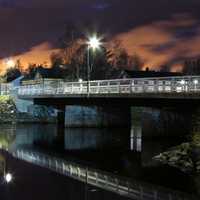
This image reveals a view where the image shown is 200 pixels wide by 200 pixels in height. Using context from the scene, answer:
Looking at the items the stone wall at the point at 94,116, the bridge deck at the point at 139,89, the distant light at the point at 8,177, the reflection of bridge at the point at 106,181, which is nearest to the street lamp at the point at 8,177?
the distant light at the point at 8,177

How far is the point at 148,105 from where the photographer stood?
58.1m

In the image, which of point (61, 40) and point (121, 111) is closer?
point (121, 111)

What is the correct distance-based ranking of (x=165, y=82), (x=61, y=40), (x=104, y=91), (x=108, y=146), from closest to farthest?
(x=165, y=82) < (x=108, y=146) < (x=104, y=91) < (x=61, y=40)

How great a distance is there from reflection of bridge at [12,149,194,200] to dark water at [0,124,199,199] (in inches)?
37.4

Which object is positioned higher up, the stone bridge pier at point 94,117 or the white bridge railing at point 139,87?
the white bridge railing at point 139,87

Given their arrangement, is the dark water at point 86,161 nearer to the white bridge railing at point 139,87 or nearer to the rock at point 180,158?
the rock at point 180,158

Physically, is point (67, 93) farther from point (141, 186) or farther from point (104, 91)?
point (141, 186)

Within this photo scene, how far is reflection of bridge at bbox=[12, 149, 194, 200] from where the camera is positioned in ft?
97.3

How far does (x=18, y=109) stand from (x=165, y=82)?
49359 mm

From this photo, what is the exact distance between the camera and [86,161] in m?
43.6

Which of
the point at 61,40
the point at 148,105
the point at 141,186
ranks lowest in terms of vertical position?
the point at 141,186

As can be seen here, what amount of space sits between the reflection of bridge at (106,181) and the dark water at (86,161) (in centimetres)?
95

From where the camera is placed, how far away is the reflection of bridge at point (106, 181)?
29672 millimetres

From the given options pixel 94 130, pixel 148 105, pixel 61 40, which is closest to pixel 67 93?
pixel 94 130
